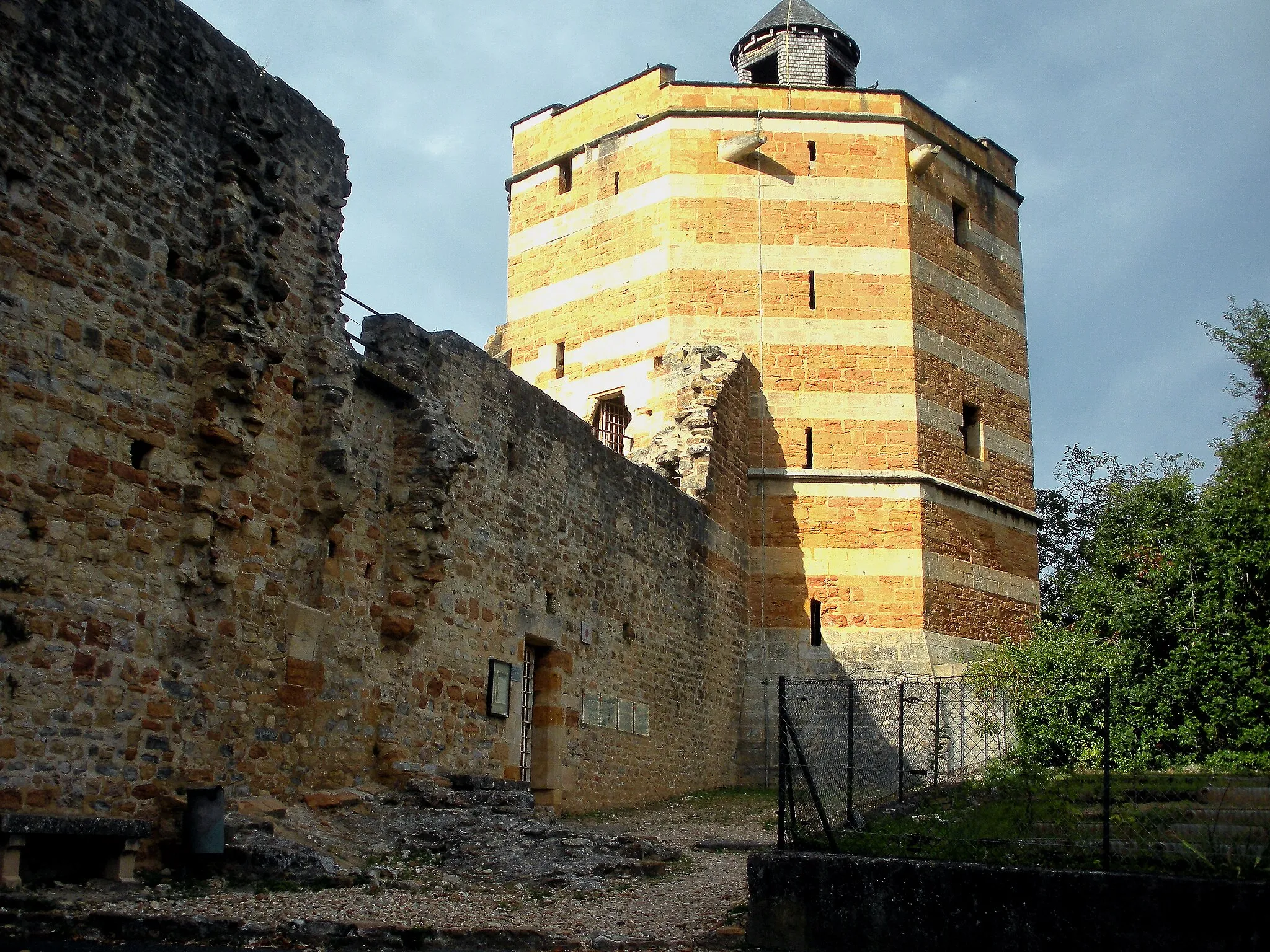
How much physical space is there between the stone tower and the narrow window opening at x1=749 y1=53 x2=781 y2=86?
167 inches

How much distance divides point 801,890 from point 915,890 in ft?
1.99

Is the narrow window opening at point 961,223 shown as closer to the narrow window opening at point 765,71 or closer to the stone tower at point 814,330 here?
the stone tower at point 814,330

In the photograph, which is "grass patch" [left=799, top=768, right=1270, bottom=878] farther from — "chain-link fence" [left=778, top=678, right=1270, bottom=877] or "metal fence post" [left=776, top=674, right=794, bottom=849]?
"metal fence post" [left=776, top=674, right=794, bottom=849]

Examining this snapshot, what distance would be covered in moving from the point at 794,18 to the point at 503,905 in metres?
21.3

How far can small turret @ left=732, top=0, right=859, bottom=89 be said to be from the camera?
24516 mm

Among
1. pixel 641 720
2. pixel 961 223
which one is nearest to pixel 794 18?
pixel 961 223

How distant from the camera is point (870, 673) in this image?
59.9 ft

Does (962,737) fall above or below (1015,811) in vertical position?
above

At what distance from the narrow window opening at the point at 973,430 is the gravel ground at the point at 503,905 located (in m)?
12.3

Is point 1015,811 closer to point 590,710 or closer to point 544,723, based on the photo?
point 544,723

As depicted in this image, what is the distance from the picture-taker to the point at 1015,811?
8.15 metres

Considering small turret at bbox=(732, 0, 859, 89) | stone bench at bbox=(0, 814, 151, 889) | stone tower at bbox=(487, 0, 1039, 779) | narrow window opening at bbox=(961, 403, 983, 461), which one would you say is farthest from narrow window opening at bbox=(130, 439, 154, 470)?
small turret at bbox=(732, 0, 859, 89)

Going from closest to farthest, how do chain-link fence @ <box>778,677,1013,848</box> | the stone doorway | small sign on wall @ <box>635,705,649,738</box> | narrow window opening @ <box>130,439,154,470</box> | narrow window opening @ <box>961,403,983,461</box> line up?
chain-link fence @ <box>778,677,1013,848</box>
narrow window opening @ <box>130,439,154,470</box>
the stone doorway
small sign on wall @ <box>635,705,649,738</box>
narrow window opening @ <box>961,403,983,461</box>

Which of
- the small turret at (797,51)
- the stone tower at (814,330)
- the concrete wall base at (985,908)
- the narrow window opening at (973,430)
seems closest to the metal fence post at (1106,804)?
the concrete wall base at (985,908)
